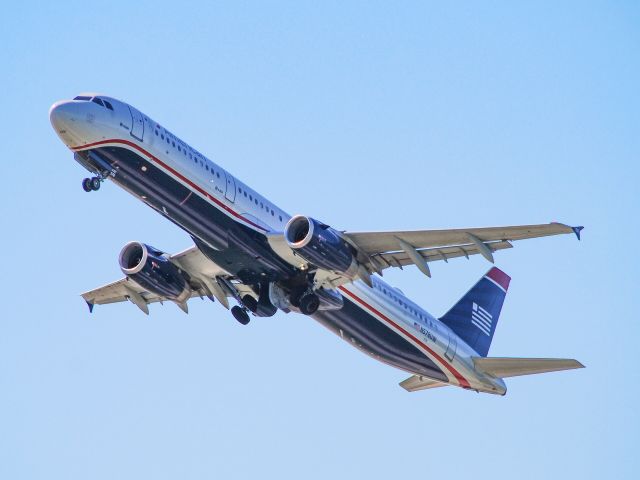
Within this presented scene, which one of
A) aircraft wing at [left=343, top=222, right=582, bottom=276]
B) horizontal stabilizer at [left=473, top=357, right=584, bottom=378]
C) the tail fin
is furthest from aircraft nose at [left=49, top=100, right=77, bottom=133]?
the tail fin

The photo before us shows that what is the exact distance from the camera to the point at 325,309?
42.5 metres

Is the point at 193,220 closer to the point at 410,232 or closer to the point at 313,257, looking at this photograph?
the point at 313,257

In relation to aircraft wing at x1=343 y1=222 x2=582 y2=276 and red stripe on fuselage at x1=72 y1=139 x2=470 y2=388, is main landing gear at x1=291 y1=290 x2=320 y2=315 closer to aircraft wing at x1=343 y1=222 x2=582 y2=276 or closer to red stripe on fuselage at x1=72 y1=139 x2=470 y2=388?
red stripe on fuselage at x1=72 y1=139 x2=470 y2=388

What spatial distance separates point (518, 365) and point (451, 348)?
2.82 m

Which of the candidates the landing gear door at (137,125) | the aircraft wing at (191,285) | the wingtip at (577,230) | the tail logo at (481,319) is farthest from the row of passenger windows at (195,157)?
the tail logo at (481,319)

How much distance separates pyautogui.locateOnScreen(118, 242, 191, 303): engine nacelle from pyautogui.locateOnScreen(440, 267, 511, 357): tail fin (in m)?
13.1

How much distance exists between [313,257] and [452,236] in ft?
16.1

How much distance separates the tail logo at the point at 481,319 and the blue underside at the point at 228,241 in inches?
243

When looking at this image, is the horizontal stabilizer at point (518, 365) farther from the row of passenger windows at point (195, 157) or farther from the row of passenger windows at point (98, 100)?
the row of passenger windows at point (98, 100)

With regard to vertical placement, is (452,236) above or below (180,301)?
above

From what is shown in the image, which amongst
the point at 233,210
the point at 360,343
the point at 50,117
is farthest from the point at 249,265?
the point at 50,117

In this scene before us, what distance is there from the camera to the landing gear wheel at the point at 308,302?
4097cm

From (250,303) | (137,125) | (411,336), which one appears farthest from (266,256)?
(411,336)

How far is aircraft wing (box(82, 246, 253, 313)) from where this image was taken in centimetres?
4403
